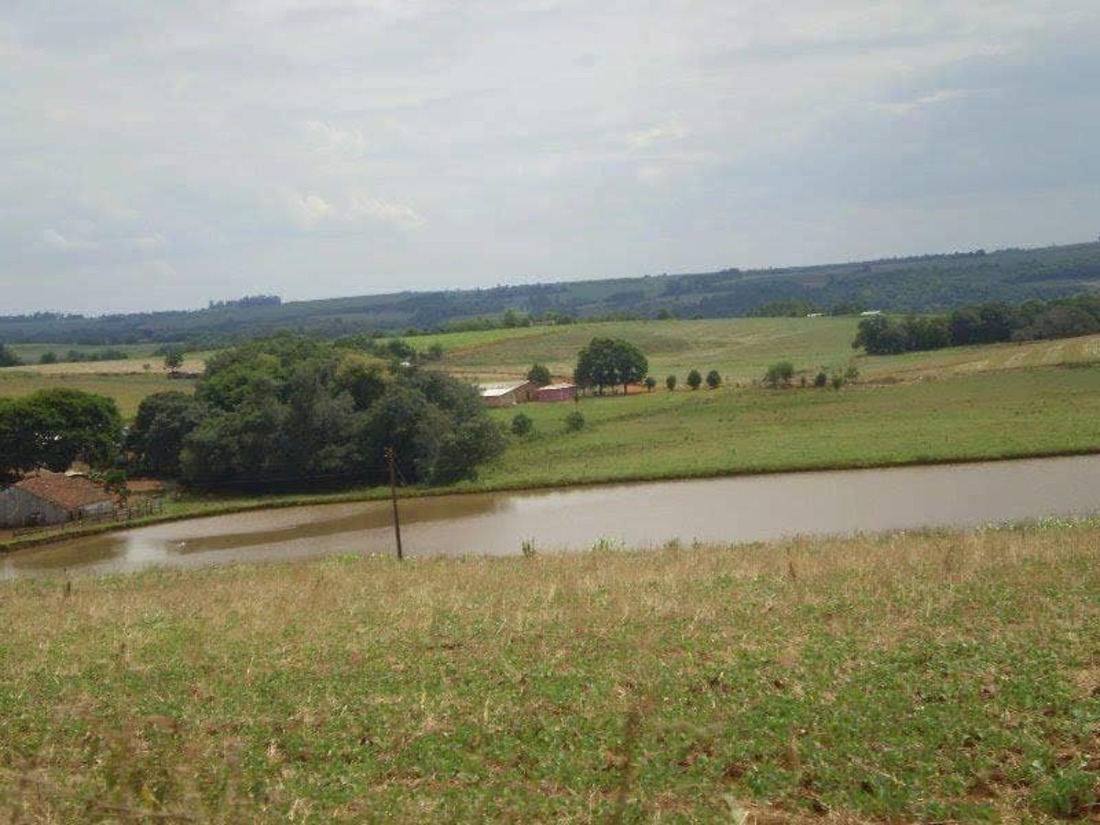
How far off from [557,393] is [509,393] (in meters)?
4.31

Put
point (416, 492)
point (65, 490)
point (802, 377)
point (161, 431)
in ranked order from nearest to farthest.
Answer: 1. point (416, 492)
2. point (65, 490)
3. point (161, 431)
4. point (802, 377)

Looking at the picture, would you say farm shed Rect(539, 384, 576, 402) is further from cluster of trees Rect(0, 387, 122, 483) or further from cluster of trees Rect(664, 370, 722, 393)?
cluster of trees Rect(0, 387, 122, 483)

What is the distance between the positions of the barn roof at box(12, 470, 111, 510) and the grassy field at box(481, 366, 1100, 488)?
16.4 metres

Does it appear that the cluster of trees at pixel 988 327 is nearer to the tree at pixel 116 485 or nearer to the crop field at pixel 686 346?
the crop field at pixel 686 346

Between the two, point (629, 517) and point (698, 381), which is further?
point (698, 381)

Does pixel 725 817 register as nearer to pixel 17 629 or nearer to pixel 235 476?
pixel 17 629

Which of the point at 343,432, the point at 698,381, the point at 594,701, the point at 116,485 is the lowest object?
the point at 116,485

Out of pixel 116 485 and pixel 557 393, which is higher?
pixel 557 393

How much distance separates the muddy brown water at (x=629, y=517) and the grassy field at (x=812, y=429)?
1519 millimetres

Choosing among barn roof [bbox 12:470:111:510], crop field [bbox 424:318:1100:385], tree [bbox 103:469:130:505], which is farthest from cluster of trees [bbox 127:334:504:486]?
crop field [bbox 424:318:1100:385]

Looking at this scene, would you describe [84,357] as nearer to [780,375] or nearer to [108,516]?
[780,375]

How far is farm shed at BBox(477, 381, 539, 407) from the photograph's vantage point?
6906 cm

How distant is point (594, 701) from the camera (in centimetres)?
894

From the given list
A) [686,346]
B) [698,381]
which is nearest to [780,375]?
[698,381]
